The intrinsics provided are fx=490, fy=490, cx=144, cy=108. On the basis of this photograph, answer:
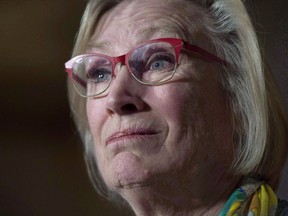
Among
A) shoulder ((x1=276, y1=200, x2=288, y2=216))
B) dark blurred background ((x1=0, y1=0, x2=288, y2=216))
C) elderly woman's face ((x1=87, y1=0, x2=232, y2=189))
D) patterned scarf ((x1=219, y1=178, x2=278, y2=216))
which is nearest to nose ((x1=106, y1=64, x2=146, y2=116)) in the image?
elderly woman's face ((x1=87, y1=0, x2=232, y2=189))

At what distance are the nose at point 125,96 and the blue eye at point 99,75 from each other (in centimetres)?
10

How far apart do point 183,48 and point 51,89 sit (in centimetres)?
78

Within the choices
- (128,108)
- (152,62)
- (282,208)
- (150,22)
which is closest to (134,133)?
(128,108)

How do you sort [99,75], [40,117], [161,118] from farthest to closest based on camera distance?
[40,117] → [99,75] → [161,118]

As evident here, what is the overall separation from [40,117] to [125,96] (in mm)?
773

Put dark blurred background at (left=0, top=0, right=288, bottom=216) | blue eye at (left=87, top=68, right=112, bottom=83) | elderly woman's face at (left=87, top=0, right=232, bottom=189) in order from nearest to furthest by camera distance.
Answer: elderly woman's face at (left=87, top=0, right=232, bottom=189) → blue eye at (left=87, top=68, right=112, bottom=83) → dark blurred background at (left=0, top=0, right=288, bottom=216)

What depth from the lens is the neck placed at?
116cm

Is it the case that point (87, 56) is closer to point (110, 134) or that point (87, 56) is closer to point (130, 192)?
point (110, 134)

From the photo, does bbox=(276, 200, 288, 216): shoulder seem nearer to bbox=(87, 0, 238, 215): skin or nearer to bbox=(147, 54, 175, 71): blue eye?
bbox=(87, 0, 238, 215): skin

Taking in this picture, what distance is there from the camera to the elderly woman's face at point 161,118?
1.12 metres

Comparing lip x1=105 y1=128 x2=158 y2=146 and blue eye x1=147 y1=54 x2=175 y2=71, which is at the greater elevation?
blue eye x1=147 y1=54 x2=175 y2=71

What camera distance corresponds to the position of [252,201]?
1157 mm

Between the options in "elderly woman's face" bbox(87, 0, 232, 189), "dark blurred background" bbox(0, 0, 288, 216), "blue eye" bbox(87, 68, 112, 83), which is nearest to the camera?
"elderly woman's face" bbox(87, 0, 232, 189)

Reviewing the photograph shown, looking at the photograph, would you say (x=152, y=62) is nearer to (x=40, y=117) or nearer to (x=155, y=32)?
(x=155, y=32)
